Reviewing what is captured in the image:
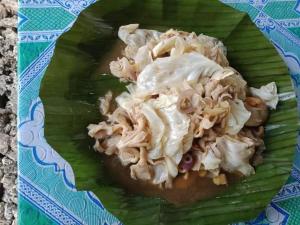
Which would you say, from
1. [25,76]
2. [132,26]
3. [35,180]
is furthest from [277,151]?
[25,76]

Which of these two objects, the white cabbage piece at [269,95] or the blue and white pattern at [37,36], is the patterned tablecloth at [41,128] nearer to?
the blue and white pattern at [37,36]

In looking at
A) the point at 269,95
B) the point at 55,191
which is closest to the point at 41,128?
the point at 55,191

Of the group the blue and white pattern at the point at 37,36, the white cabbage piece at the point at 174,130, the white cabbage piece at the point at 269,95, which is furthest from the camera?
the blue and white pattern at the point at 37,36

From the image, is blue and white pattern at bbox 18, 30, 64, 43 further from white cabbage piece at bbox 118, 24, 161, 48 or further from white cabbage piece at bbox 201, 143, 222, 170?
white cabbage piece at bbox 201, 143, 222, 170

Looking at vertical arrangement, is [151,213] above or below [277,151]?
below

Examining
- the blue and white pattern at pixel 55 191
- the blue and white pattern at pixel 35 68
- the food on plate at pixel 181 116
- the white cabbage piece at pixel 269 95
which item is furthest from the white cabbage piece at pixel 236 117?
the blue and white pattern at pixel 35 68

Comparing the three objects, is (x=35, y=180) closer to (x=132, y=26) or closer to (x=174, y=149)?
(x=174, y=149)

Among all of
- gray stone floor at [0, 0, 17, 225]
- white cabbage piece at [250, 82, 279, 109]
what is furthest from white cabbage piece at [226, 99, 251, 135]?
gray stone floor at [0, 0, 17, 225]
